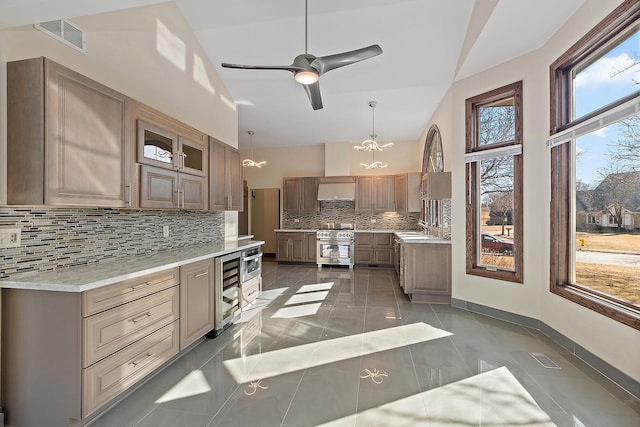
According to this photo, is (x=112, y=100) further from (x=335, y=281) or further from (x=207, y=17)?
(x=335, y=281)

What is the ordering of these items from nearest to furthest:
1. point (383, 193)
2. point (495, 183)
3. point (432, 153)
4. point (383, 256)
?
point (495, 183), point (432, 153), point (383, 256), point (383, 193)

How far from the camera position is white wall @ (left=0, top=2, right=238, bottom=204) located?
192 centimetres

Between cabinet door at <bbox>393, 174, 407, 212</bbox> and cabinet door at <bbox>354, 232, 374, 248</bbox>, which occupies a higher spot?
cabinet door at <bbox>393, 174, 407, 212</bbox>

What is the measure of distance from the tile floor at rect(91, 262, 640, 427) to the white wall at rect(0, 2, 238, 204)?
5.85 feet

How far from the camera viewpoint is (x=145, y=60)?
293cm

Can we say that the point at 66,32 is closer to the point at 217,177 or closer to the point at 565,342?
the point at 217,177

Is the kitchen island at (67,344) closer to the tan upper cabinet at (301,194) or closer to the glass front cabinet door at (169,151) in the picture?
the glass front cabinet door at (169,151)

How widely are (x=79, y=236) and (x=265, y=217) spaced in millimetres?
6631

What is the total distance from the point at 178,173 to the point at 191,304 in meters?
1.27

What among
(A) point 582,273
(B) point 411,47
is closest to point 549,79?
(B) point 411,47

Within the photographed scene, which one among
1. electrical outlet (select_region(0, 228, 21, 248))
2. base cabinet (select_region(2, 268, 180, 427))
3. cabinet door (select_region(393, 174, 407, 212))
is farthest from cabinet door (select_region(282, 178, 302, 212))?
electrical outlet (select_region(0, 228, 21, 248))

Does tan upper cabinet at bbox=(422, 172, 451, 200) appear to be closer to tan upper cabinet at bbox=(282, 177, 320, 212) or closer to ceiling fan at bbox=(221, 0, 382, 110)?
ceiling fan at bbox=(221, 0, 382, 110)

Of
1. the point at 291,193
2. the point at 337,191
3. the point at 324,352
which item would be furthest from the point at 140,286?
the point at 291,193

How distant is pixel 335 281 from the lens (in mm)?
5590
